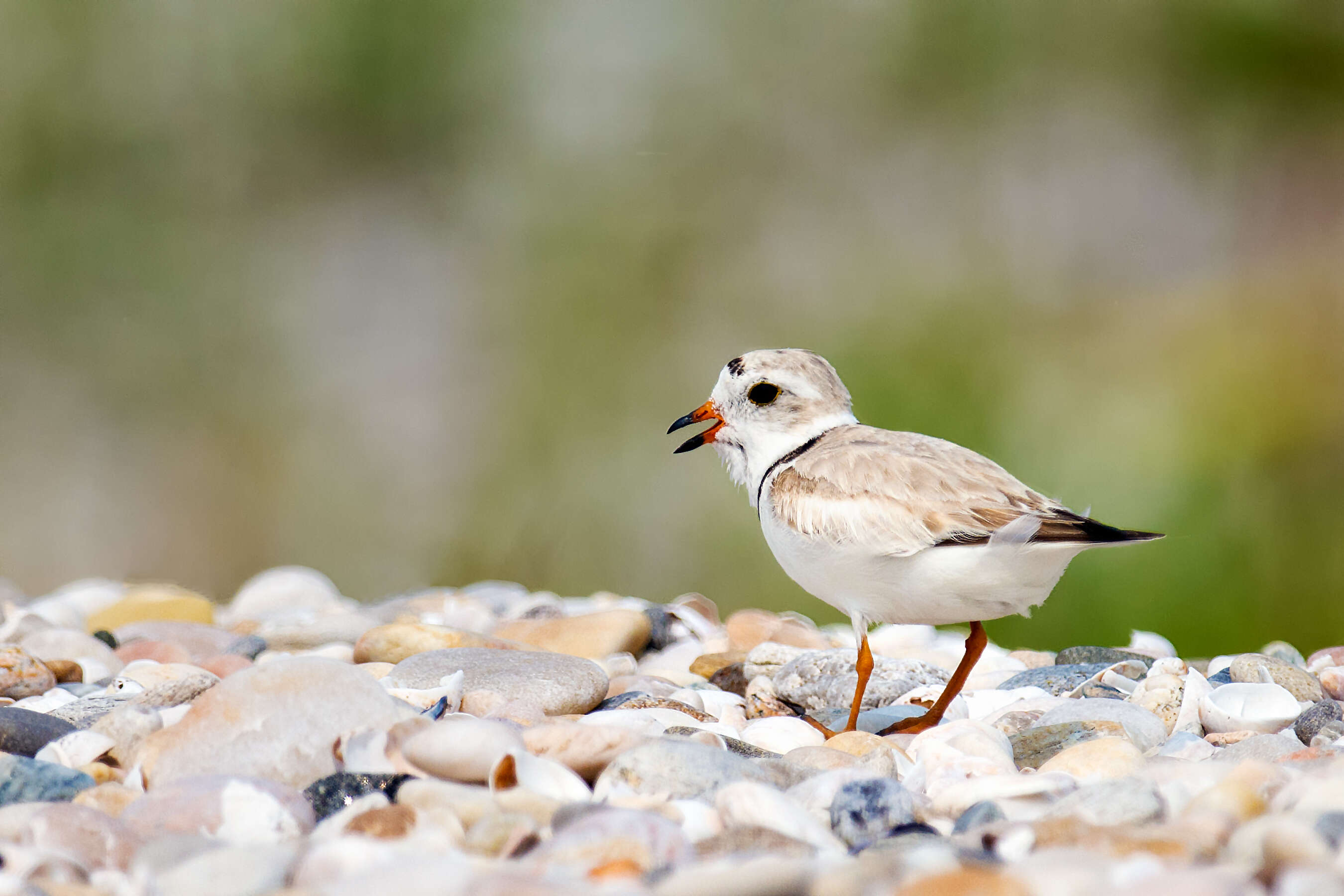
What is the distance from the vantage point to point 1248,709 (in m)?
2.40

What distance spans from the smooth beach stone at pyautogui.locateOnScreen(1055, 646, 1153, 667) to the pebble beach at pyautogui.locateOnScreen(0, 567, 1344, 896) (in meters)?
0.05

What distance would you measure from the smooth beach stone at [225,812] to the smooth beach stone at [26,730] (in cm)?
51

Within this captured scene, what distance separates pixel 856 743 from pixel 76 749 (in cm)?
145

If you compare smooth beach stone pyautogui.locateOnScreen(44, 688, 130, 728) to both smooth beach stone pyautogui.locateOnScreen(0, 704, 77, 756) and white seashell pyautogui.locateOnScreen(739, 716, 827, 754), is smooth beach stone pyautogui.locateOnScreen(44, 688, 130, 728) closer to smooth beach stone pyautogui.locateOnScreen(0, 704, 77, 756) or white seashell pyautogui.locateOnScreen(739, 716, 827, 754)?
smooth beach stone pyautogui.locateOnScreen(0, 704, 77, 756)

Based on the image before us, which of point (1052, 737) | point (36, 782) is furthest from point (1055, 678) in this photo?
point (36, 782)

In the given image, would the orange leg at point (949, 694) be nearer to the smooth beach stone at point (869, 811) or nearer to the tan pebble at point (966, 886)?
the smooth beach stone at point (869, 811)

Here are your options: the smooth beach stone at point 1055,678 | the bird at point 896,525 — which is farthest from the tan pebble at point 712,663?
the smooth beach stone at point 1055,678

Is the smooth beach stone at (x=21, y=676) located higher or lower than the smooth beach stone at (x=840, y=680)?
higher

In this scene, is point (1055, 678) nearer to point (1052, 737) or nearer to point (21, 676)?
point (1052, 737)

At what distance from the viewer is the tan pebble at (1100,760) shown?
1939 millimetres

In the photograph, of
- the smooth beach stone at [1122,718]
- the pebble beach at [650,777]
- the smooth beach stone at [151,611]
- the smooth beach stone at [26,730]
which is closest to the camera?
the pebble beach at [650,777]

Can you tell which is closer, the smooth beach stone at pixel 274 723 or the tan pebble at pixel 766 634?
the smooth beach stone at pixel 274 723

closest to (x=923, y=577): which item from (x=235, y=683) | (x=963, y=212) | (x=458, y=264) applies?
(x=235, y=683)

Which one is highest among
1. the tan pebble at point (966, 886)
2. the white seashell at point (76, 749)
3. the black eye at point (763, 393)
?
the black eye at point (763, 393)
